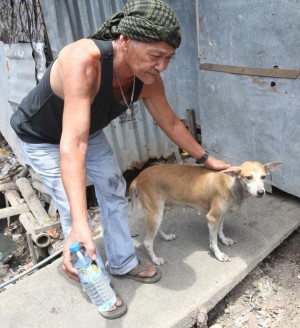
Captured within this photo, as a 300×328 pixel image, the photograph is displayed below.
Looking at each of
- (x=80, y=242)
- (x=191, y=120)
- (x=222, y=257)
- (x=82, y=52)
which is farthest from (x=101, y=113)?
(x=191, y=120)

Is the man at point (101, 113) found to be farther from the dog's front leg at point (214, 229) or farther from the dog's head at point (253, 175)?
the dog's front leg at point (214, 229)

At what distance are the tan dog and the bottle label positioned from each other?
1.37 meters

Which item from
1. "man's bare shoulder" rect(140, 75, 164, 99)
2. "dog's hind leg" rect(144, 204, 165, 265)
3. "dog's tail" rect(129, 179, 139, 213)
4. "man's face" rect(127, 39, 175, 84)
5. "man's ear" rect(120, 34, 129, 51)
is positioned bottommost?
"dog's hind leg" rect(144, 204, 165, 265)

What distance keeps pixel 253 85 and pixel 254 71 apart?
17 centimetres

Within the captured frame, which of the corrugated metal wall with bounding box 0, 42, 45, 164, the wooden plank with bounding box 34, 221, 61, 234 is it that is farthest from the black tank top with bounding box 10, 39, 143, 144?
the wooden plank with bounding box 34, 221, 61, 234

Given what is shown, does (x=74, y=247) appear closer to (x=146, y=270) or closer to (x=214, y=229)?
(x=146, y=270)

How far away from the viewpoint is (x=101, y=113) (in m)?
2.58

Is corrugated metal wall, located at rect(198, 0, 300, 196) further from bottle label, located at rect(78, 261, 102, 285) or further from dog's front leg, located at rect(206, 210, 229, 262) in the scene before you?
bottle label, located at rect(78, 261, 102, 285)

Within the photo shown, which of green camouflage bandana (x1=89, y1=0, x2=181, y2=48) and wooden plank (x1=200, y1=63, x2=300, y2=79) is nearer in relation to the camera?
green camouflage bandana (x1=89, y1=0, x2=181, y2=48)

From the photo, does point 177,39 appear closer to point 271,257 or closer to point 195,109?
point 271,257

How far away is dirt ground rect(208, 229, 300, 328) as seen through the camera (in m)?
3.01

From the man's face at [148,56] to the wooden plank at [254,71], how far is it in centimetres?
190

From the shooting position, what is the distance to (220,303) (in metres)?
3.19

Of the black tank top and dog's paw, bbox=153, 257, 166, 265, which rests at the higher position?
the black tank top
